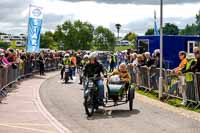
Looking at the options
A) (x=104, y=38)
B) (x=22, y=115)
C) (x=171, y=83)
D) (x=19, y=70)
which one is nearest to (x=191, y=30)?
(x=104, y=38)

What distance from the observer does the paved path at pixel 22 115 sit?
12.9m

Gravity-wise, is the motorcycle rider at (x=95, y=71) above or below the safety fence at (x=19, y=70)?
above

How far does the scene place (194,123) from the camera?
13.9 meters

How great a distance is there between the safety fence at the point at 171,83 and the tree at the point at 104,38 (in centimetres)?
6025

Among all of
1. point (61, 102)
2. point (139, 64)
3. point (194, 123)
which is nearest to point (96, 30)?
point (139, 64)

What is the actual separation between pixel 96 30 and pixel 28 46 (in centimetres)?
5145

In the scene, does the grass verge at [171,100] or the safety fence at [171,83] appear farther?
the grass verge at [171,100]

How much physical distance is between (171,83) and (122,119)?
17.3 ft

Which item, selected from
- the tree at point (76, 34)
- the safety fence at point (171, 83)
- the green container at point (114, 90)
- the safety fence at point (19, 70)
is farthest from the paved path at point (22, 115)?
the tree at point (76, 34)

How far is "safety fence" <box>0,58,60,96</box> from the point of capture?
2245cm

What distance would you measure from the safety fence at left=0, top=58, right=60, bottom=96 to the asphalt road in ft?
12.4

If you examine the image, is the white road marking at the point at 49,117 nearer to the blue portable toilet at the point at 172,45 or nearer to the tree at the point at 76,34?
the blue portable toilet at the point at 172,45

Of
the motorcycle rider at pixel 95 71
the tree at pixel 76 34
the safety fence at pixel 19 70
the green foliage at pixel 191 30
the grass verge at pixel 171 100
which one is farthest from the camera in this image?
the green foliage at pixel 191 30

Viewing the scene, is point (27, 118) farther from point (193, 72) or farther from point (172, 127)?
point (193, 72)
